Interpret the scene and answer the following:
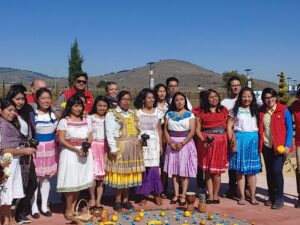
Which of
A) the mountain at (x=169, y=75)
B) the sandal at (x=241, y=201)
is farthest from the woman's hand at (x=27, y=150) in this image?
the mountain at (x=169, y=75)

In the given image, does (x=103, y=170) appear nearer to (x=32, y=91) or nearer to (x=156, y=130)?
(x=156, y=130)

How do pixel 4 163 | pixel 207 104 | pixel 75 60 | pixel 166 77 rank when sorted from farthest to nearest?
pixel 166 77 < pixel 75 60 < pixel 207 104 < pixel 4 163

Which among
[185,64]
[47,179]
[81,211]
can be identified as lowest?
[81,211]

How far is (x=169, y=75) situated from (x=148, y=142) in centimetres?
11269

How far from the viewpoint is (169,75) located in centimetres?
11756

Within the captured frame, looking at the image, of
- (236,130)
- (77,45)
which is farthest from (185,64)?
(236,130)

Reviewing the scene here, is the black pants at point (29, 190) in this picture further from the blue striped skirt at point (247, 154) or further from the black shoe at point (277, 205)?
the black shoe at point (277, 205)

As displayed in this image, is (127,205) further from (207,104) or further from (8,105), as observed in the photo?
(8,105)

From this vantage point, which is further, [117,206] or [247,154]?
[247,154]

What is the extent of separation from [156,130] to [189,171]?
767 mm

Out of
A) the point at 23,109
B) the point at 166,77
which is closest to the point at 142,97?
the point at 23,109

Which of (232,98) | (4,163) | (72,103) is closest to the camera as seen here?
(4,163)

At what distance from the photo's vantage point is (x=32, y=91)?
5.58m

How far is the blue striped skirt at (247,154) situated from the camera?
18.7 ft
